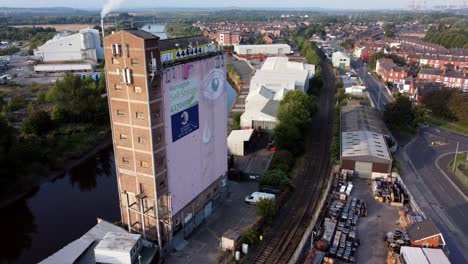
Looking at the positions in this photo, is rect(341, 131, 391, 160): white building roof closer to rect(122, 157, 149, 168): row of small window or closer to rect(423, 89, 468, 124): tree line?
rect(423, 89, 468, 124): tree line

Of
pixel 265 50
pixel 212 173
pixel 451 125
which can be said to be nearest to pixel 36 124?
pixel 212 173

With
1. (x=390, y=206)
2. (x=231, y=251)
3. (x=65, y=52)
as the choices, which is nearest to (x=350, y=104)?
(x=390, y=206)

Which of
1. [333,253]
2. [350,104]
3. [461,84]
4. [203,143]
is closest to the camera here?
[333,253]

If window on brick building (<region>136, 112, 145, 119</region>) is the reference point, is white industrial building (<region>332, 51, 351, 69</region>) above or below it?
below

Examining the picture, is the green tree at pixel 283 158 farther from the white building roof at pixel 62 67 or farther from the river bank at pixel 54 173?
the white building roof at pixel 62 67

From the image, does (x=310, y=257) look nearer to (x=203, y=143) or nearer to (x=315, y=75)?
(x=203, y=143)

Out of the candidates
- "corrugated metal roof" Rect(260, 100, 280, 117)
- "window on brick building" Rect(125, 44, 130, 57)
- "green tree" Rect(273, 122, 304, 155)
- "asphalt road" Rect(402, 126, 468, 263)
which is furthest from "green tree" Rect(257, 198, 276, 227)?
"corrugated metal roof" Rect(260, 100, 280, 117)

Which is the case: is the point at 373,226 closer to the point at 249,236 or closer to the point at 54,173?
the point at 249,236
